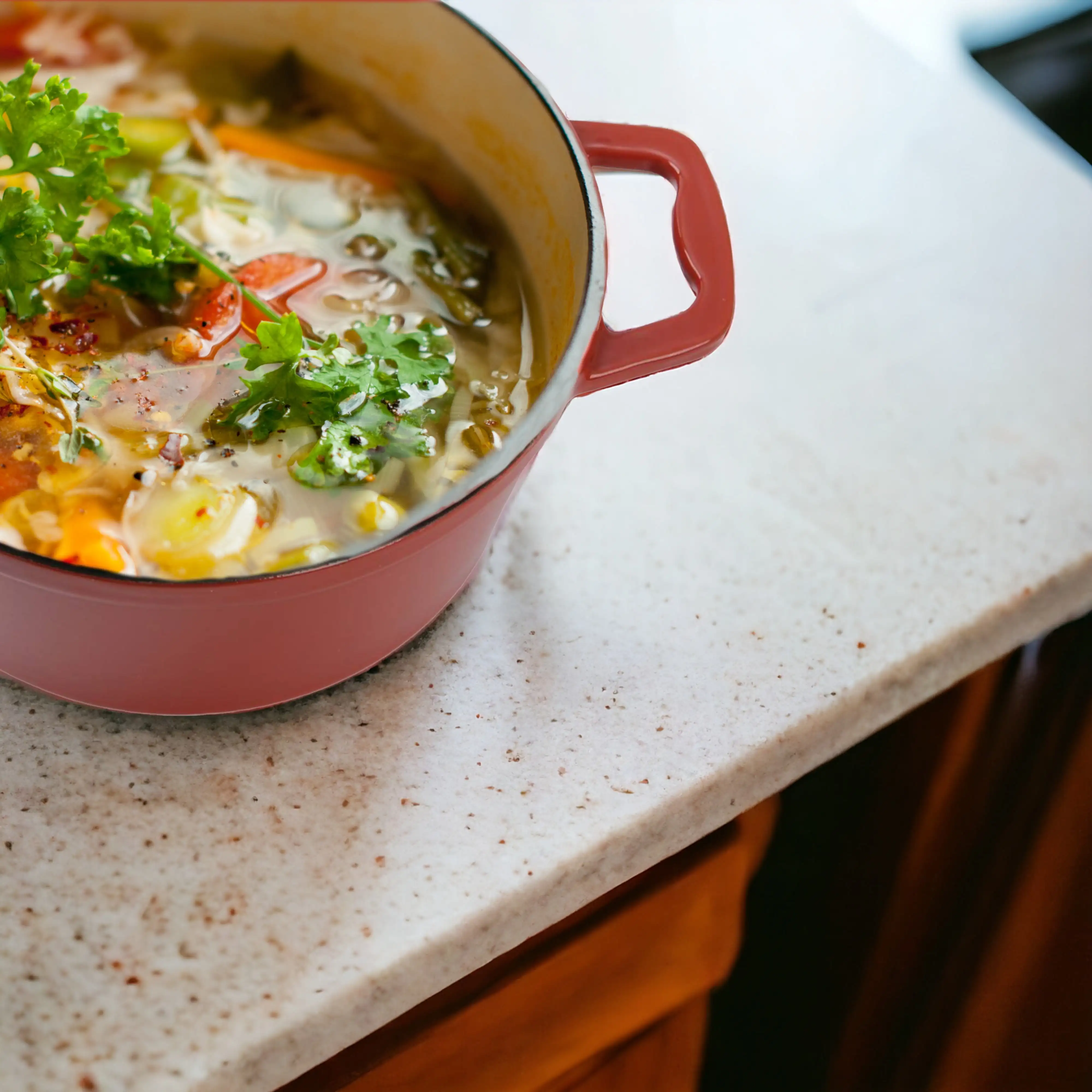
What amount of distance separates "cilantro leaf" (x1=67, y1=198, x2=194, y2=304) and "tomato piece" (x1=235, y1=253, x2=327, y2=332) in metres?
0.04

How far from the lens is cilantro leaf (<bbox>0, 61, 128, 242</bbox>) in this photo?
0.65 meters

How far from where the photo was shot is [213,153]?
2.74 ft

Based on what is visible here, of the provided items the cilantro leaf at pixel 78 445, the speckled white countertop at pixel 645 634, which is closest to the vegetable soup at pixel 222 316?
the cilantro leaf at pixel 78 445

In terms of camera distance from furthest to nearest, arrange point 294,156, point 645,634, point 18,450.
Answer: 1. point 294,156
2. point 645,634
3. point 18,450

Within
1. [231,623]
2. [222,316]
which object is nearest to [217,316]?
[222,316]

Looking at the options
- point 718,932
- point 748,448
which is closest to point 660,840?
point 718,932

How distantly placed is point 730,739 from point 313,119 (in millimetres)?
553

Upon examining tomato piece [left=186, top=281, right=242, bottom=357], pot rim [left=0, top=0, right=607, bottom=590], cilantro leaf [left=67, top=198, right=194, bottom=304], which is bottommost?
tomato piece [left=186, top=281, right=242, bottom=357]

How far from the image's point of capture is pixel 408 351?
0.71 metres

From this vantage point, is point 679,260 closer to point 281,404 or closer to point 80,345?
point 281,404

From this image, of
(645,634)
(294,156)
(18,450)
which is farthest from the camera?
(294,156)

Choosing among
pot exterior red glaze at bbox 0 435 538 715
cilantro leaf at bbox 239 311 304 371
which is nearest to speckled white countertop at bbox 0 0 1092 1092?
pot exterior red glaze at bbox 0 435 538 715

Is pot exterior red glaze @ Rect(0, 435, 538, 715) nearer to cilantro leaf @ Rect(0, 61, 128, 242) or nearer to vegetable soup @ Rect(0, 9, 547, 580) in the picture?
vegetable soup @ Rect(0, 9, 547, 580)

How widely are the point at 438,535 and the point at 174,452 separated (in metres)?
0.20
